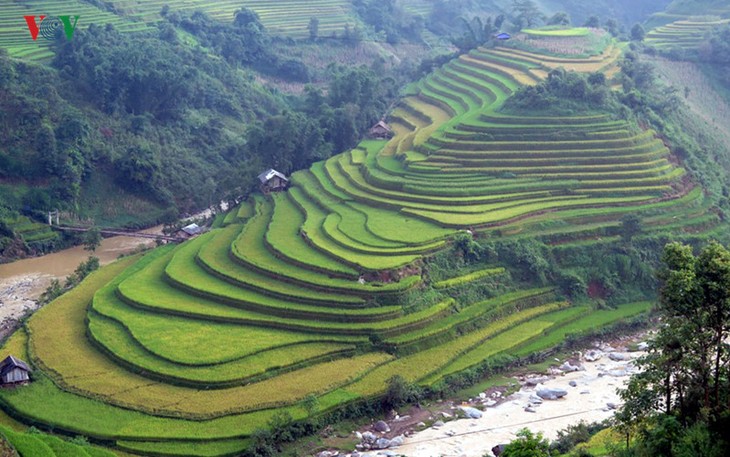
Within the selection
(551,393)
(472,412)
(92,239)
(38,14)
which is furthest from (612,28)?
(472,412)

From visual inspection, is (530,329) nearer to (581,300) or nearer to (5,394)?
(581,300)

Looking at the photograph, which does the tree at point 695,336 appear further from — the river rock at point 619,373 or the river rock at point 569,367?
the river rock at point 569,367

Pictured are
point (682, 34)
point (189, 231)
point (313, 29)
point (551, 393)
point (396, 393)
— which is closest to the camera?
point (396, 393)

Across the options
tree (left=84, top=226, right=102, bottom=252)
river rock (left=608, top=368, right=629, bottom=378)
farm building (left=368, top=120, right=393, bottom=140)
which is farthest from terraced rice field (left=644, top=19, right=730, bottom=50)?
tree (left=84, top=226, right=102, bottom=252)

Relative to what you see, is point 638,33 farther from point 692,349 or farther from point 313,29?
point 692,349

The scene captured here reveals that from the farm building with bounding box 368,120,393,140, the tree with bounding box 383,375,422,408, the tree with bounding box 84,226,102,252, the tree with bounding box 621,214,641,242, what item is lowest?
the tree with bounding box 383,375,422,408

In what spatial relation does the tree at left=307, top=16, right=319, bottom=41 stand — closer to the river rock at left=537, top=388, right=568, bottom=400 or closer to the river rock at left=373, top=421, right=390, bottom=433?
the river rock at left=537, top=388, right=568, bottom=400
